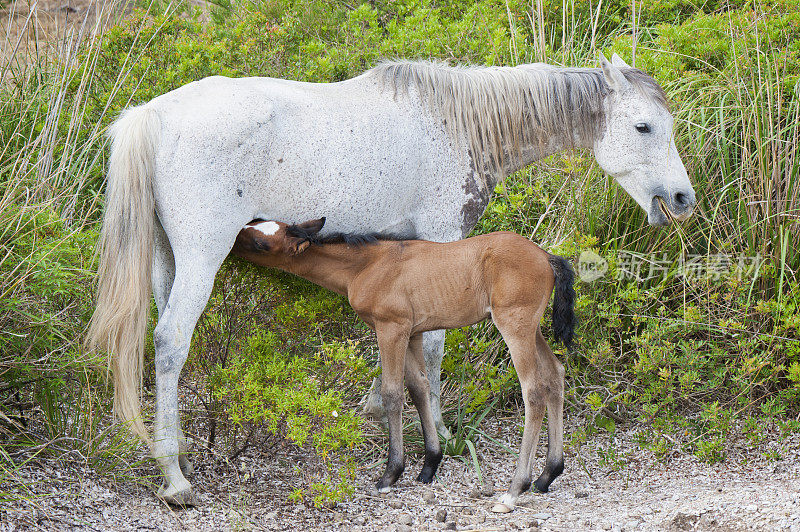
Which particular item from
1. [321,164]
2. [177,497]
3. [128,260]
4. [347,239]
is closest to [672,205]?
[347,239]

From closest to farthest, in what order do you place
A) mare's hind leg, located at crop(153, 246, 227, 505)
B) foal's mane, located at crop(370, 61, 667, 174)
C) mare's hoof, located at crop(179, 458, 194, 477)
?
mare's hind leg, located at crop(153, 246, 227, 505), mare's hoof, located at crop(179, 458, 194, 477), foal's mane, located at crop(370, 61, 667, 174)

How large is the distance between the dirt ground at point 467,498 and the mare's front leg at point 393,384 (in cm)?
12

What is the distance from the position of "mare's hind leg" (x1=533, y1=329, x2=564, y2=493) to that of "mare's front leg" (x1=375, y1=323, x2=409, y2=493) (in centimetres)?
73

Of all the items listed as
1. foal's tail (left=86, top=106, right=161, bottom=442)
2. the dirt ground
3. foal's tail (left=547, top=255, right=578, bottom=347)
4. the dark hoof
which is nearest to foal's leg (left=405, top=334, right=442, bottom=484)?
the dark hoof

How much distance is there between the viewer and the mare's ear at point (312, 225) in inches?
145

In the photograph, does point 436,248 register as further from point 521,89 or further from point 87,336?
point 87,336

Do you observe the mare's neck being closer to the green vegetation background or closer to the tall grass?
the green vegetation background

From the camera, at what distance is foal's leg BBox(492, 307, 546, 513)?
3773mm

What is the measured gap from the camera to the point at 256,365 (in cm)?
384

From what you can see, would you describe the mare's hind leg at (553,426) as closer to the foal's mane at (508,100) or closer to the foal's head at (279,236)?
the foal's mane at (508,100)

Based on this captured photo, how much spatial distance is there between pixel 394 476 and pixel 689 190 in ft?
6.98

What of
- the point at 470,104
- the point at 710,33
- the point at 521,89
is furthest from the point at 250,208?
the point at 710,33

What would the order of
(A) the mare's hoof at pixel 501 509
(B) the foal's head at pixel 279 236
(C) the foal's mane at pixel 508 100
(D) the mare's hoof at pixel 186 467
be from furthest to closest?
1. (C) the foal's mane at pixel 508 100
2. (D) the mare's hoof at pixel 186 467
3. (A) the mare's hoof at pixel 501 509
4. (B) the foal's head at pixel 279 236

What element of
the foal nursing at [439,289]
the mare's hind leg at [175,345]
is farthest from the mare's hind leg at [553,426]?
the mare's hind leg at [175,345]
